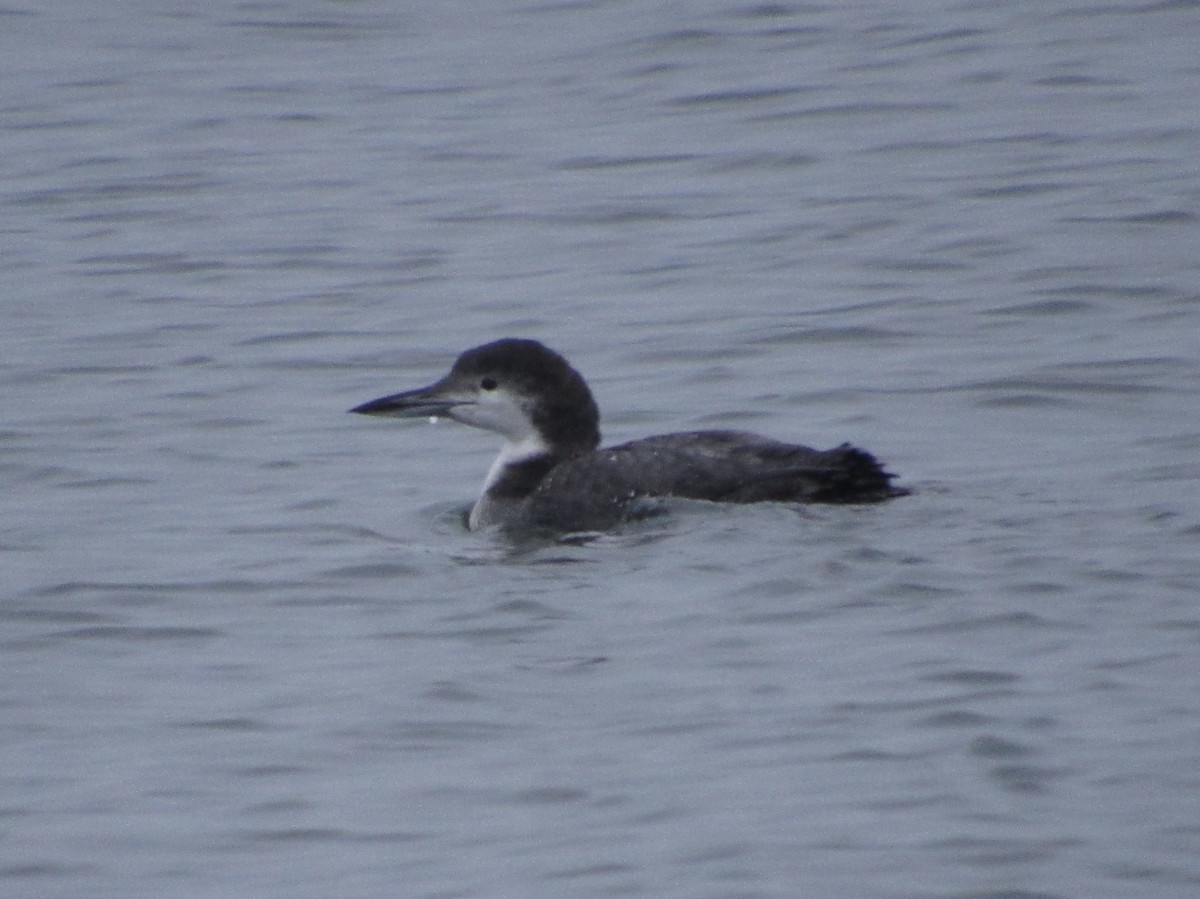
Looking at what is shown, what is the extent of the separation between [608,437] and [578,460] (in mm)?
1272

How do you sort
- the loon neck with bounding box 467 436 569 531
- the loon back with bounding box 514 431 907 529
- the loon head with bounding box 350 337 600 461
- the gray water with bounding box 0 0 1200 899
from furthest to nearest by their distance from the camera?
the loon head with bounding box 350 337 600 461 → the loon neck with bounding box 467 436 569 531 → the loon back with bounding box 514 431 907 529 → the gray water with bounding box 0 0 1200 899

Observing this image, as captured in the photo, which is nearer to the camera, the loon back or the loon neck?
the loon back

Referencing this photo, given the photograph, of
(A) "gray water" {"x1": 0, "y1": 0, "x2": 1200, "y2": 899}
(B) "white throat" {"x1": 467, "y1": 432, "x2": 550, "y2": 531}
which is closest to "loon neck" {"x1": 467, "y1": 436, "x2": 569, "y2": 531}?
(B) "white throat" {"x1": 467, "y1": 432, "x2": 550, "y2": 531}

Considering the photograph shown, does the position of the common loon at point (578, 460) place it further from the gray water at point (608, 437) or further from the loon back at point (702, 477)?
the gray water at point (608, 437)

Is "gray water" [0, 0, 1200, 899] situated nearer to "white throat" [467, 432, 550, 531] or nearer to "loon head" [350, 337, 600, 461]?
"white throat" [467, 432, 550, 531]

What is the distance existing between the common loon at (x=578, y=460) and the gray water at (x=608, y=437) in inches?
4.1

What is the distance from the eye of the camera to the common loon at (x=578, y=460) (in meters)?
7.77

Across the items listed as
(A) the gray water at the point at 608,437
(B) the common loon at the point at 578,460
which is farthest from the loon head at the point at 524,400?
(A) the gray water at the point at 608,437

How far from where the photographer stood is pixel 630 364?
10664mm

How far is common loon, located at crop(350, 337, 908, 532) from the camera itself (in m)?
7.77

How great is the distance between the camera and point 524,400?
8.70 metres

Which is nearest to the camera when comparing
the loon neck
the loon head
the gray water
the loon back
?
the gray water

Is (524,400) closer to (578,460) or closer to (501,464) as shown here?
(501,464)

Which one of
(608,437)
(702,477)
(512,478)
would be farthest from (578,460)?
(608,437)
